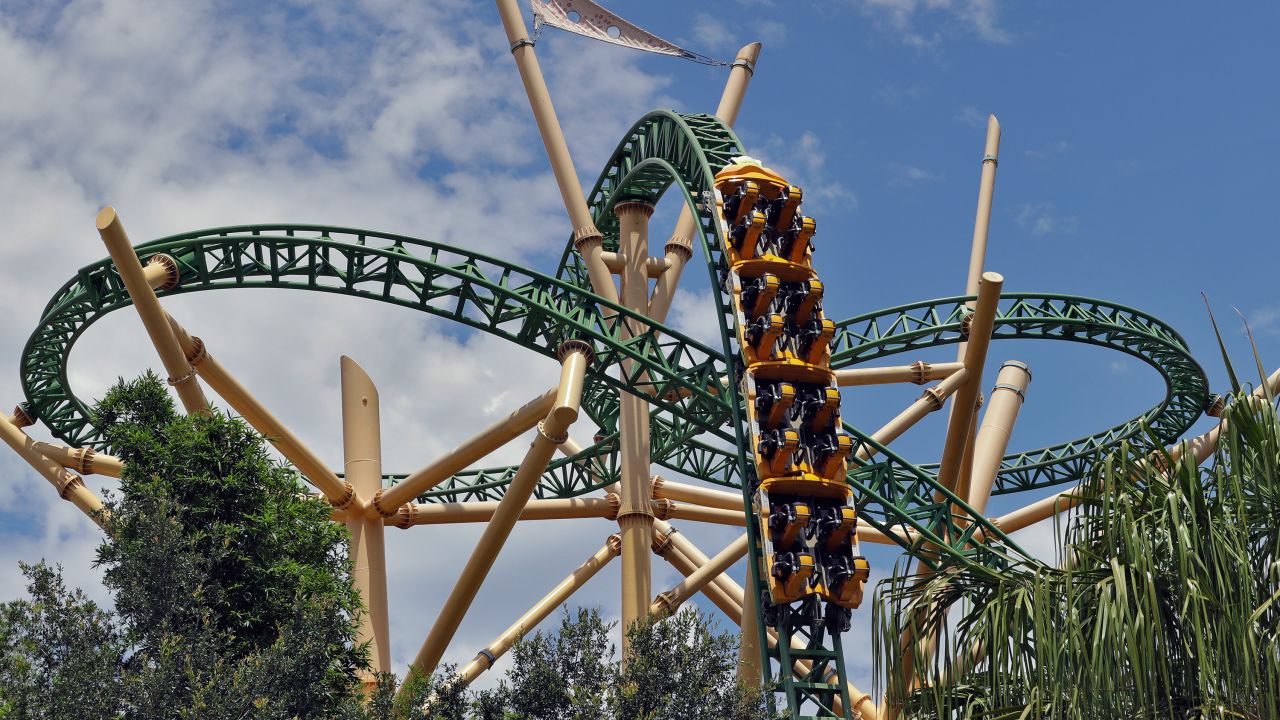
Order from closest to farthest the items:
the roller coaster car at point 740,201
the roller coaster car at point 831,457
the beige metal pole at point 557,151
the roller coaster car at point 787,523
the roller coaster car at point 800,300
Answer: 1. the roller coaster car at point 787,523
2. the roller coaster car at point 831,457
3. the roller coaster car at point 800,300
4. the roller coaster car at point 740,201
5. the beige metal pole at point 557,151

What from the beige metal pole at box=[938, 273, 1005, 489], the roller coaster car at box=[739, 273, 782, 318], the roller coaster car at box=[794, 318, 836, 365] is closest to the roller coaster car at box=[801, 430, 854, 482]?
the roller coaster car at box=[794, 318, 836, 365]

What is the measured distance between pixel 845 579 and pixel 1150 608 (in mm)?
5352

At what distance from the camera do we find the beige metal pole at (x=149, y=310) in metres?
13.0

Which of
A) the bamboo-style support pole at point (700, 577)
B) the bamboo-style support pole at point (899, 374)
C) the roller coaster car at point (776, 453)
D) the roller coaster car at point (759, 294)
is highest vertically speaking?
the bamboo-style support pole at point (899, 374)

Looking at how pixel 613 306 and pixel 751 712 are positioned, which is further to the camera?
pixel 613 306

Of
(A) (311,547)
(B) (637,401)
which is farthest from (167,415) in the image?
(B) (637,401)

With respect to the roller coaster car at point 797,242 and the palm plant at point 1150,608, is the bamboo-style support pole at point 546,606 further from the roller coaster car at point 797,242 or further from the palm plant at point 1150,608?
the palm plant at point 1150,608

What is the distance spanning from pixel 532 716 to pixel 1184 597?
4.10 metres

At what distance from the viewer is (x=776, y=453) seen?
1269 centimetres

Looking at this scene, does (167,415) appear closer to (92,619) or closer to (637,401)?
(92,619)

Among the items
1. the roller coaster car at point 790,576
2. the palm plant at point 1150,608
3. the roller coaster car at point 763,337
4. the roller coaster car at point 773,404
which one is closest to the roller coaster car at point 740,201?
the roller coaster car at point 763,337

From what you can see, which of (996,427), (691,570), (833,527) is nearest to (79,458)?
(691,570)

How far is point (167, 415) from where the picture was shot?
37.4 ft

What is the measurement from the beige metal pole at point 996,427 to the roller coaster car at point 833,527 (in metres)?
4.30
